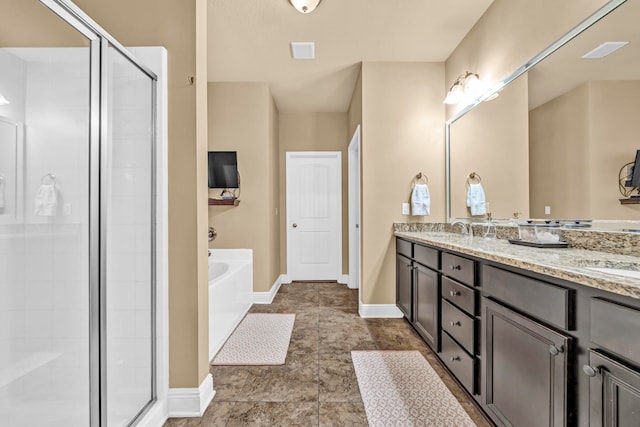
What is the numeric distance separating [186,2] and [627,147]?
2.16 metres

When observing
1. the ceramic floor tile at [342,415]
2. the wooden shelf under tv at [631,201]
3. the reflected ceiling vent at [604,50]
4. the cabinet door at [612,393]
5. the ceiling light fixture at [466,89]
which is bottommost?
the ceramic floor tile at [342,415]

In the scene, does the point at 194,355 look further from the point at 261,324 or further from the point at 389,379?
the point at 261,324

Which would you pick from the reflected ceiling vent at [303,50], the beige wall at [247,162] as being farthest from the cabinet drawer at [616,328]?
the beige wall at [247,162]

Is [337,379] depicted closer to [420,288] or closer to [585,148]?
[420,288]

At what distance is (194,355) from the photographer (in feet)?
5.27

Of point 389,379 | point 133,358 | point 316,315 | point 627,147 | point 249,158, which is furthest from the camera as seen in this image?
point 249,158

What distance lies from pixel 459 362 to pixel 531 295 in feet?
2.48

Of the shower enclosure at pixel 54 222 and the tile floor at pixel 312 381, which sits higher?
the shower enclosure at pixel 54 222

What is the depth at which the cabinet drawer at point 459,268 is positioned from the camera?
150 centimetres

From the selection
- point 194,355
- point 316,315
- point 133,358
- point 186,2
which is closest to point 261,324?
point 316,315

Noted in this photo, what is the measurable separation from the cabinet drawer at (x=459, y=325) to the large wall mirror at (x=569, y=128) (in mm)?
777

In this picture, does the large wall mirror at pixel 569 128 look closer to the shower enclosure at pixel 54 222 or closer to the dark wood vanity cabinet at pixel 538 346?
the dark wood vanity cabinet at pixel 538 346

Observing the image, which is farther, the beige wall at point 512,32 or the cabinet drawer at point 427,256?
the cabinet drawer at point 427,256

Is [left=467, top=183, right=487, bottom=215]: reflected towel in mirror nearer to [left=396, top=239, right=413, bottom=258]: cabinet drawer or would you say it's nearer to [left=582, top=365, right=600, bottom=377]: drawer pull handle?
[left=396, top=239, right=413, bottom=258]: cabinet drawer
